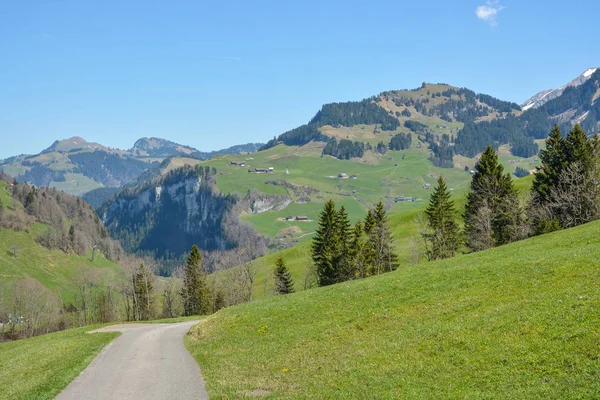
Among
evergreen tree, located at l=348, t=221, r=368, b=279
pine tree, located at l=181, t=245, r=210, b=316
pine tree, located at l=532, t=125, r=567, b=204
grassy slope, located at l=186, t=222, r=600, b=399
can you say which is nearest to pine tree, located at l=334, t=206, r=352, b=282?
evergreen tree, located at l=348, t=221, r=368, b=279

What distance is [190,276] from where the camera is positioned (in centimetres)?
11938

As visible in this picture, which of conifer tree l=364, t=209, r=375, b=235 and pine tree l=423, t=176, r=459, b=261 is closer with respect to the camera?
pine tree l=423, t=176, r=459, b=261

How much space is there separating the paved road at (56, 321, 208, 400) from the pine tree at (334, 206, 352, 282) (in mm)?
60137

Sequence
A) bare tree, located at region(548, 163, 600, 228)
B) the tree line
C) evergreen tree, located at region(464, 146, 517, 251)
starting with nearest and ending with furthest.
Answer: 1. bare tree, located at region(548, 163, 600, 228)
2. the tree line
3. evergreen tree, located at region(464, 146, 517, 251)

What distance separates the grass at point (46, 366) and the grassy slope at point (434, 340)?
27.4 feet

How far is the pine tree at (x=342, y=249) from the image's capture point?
99894mm

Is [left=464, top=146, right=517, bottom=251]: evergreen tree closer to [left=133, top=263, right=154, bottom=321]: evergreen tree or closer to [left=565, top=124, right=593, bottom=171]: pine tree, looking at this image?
[left=565, top=124, right=593, bottom=171]: pine tree

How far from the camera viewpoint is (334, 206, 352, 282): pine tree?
328ft

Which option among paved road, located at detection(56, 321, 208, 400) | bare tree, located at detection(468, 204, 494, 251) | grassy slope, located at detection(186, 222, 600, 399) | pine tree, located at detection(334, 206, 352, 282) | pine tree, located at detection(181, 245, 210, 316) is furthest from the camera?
pine tree, located at detection(181, 245, 210, 316)

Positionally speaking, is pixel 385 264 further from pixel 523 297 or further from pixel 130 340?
pixel 523 297

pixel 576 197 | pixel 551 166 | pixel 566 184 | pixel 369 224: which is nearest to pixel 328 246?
pixel 369 224

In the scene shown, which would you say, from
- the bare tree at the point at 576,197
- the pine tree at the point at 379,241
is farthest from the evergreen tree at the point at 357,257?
the bare tree at the point at 576,197

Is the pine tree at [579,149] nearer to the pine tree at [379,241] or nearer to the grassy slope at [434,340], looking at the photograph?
the pine tree at [379,241]

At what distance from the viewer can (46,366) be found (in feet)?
121
